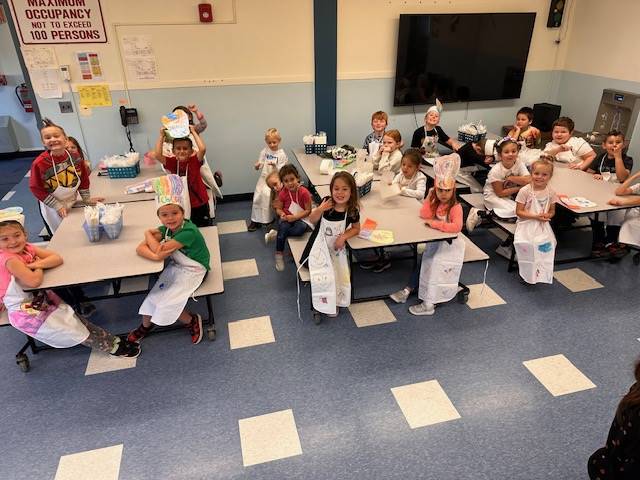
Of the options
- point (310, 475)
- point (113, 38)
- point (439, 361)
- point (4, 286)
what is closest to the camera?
point (310, 475)

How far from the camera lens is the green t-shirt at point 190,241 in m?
2.54

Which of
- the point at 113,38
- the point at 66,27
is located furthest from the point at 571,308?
the point at 66,27

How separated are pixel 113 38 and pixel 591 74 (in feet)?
17.1

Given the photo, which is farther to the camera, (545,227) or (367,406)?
(545,227)

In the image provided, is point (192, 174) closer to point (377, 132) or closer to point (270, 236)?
point (270, 236)

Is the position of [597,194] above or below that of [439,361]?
above

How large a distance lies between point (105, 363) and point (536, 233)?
10.2ft

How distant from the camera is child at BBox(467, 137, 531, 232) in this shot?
11.6 feet

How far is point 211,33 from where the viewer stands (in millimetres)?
4270

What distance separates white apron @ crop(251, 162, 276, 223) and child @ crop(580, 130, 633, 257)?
2.89 m

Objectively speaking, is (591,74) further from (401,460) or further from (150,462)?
(150,462)

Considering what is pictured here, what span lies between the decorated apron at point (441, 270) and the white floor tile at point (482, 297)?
0.24m

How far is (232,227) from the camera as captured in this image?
4473 mm

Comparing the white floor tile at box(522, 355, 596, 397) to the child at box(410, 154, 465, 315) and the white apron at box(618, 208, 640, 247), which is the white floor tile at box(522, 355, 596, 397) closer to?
the child at box(410, 154, 465, 315)
